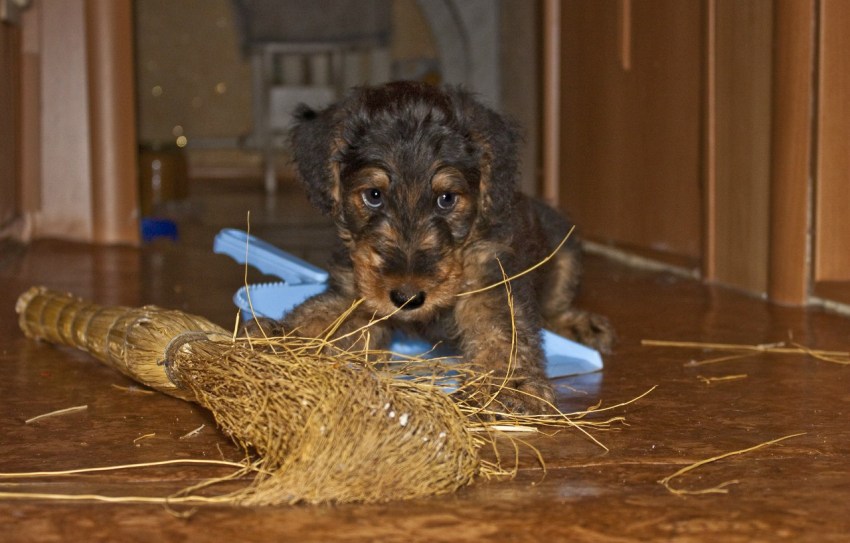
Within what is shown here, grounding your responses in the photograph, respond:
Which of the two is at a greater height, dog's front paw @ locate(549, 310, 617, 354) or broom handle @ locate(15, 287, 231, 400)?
broom handle @ locate(15, 287, 231, 400)

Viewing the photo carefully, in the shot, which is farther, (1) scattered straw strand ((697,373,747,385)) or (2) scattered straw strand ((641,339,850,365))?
(2) scattered straw strand ((641,339,850,365))

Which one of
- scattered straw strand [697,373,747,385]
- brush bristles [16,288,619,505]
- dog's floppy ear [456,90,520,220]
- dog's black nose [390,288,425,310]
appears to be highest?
dog's floppy ear [456,90,520,220]

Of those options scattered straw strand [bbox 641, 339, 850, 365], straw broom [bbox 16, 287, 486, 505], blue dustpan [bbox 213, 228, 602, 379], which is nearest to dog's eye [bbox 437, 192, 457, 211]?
blue dustpan [bbox 213, 228, 602, 379]

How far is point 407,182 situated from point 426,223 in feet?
0.36

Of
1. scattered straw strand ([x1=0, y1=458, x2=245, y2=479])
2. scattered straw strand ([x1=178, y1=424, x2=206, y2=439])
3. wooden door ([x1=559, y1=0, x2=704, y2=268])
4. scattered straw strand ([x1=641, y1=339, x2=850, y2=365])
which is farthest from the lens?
wooden door ([x1=559, y1=0, x2=704, y2=268])

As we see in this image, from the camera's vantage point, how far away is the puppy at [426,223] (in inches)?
100

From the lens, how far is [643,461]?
209 cm

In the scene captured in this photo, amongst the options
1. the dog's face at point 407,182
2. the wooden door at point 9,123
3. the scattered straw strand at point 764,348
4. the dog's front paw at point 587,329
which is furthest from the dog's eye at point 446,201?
the wooden door at point 9,123

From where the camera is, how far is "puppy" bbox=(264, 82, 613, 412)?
2551 mm

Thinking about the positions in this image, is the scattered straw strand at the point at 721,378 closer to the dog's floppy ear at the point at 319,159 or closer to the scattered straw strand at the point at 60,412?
the dog's floppy ear at the point at 319,159

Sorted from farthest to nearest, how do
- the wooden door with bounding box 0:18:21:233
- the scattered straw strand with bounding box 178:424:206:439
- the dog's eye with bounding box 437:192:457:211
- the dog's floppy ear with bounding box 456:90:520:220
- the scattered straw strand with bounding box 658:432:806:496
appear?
the wooden door with bounding box 0:18:21:233, the dog's floppy ear with bounding box 456:90:520:220, the dog's eye with bounding box 437:192:457:211, the scattered straw strand with bounding box 178:424:206:439, the scattered straw strand with bounding box 658:432:806:496

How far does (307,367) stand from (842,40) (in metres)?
2.74

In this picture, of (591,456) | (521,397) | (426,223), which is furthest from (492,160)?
(591,456)

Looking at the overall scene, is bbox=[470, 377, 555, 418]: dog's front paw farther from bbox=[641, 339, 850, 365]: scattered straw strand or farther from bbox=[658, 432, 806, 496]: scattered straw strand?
bbox=[641, 339, 850, 365]: scattered straw strand
